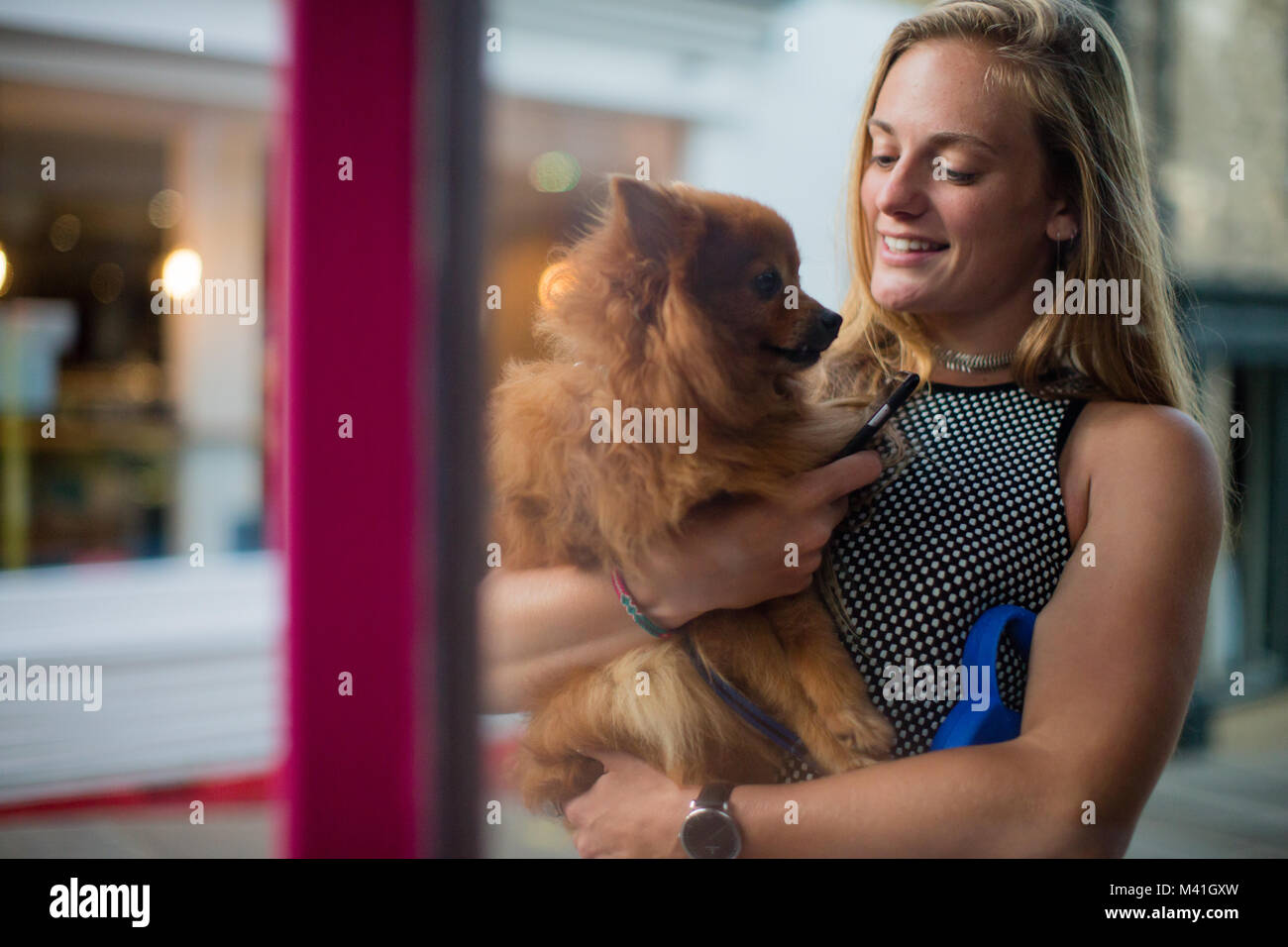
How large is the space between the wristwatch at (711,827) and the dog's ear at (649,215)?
0.70 m

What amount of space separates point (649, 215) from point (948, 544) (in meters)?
0.56

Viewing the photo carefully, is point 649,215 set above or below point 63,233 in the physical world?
below

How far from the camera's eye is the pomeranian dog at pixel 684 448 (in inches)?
51.8

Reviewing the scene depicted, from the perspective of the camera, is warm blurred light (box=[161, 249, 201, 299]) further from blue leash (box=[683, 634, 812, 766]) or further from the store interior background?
blue leash (box=[683, 634, 812, 766])

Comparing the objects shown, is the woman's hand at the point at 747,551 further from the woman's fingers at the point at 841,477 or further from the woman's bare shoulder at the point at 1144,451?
the woman's bare shoulder at the point at 1144,451

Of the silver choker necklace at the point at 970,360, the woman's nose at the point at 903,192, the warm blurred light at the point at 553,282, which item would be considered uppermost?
the woman's nose at the point at 903,192

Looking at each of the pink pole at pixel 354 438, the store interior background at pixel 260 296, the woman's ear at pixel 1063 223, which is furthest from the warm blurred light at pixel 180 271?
the woman's ear at pixel 1063 223

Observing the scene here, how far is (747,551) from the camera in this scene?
133cm

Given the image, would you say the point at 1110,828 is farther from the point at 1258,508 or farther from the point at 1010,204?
the point at 1258,508

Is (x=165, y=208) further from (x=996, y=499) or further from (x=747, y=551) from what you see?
(x=996, y=499)

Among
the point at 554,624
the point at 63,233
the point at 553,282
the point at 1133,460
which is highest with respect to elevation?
the point at 63,233

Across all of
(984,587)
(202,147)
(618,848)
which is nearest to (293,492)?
(618,848)

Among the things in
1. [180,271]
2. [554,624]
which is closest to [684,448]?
[554,624]
